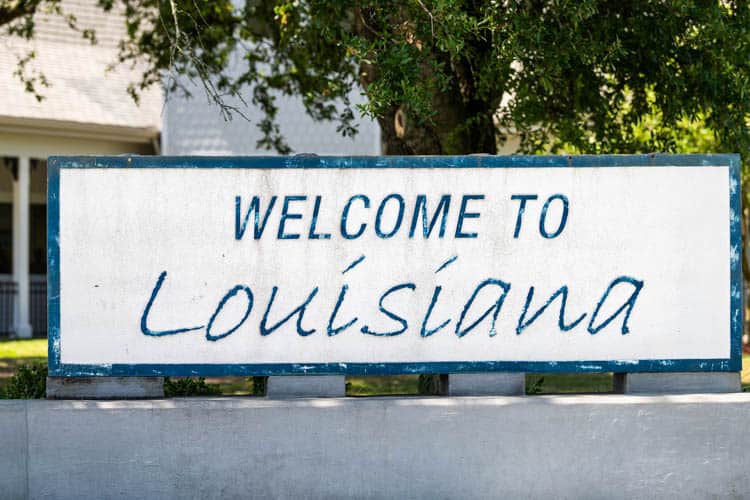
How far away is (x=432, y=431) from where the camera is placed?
20.2ft

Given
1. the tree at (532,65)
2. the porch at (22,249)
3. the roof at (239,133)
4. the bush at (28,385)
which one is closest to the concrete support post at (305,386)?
the bush at (28,385)

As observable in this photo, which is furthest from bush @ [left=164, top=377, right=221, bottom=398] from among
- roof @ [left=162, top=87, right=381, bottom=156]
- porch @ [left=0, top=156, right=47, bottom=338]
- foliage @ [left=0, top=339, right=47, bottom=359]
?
porch @ [left=0, top=156, right=47, bottom=338]

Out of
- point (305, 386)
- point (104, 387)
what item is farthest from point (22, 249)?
point (305, 386)

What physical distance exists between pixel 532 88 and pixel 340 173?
3598mm

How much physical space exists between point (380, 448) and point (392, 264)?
1037mm

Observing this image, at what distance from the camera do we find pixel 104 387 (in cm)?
626

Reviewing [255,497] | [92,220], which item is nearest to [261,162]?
[92,220]

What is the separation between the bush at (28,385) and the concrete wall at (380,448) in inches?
38.1

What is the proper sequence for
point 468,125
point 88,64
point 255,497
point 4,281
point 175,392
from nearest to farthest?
point 255,497, point 175,392, point 468,125, point 4,281, point 88,64

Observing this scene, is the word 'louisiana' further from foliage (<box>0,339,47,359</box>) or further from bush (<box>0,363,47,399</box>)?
foliage (<box>0,339,47,359</box>)

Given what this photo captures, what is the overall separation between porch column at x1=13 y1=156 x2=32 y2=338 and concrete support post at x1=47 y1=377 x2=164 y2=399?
14542mm

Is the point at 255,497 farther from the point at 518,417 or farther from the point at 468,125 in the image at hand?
the point at 468,125

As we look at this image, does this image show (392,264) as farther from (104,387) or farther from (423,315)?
(104,387)

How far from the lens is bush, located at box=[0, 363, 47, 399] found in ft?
23.2
